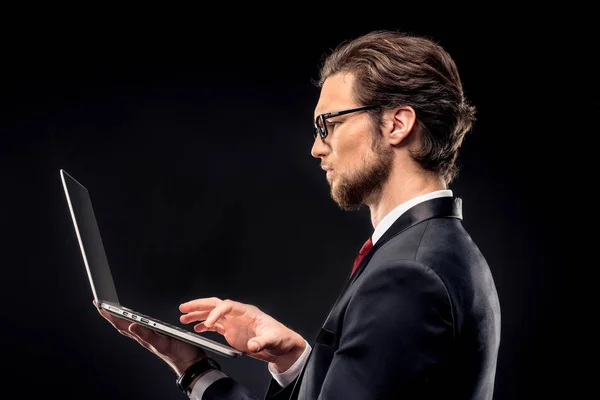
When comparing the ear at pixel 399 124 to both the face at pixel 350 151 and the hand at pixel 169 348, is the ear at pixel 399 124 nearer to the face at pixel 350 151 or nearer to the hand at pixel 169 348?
the face at pixel 350 151

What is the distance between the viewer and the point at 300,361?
158 centimetres

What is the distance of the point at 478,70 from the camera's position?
9.46ft

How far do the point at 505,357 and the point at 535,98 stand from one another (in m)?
1.22

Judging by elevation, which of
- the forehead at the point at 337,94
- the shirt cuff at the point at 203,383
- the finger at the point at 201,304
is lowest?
the shirt cuff at the point at 203,383

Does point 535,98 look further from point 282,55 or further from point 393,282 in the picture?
point 393,282

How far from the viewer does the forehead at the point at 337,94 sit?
1.38 metres

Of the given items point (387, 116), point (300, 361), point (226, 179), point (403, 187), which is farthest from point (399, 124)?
point (226, 179)

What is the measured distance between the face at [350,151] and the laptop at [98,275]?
0.43 m

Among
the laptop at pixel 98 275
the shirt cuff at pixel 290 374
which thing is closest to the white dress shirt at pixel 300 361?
the shirt cuff at pixel 290 374

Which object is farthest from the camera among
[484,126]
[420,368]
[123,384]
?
[484,126]

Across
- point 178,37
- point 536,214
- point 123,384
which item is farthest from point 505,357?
point 178,37

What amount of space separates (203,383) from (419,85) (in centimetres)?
83

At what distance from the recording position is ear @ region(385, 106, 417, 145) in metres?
1.31

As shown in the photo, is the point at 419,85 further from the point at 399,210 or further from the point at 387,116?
the point at 399,210
